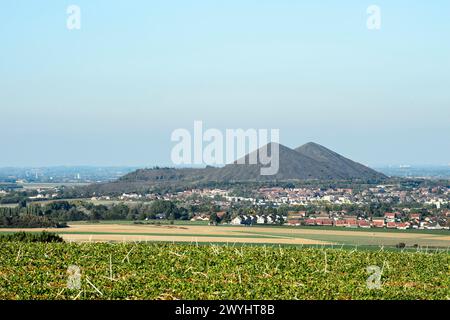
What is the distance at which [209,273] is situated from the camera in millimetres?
22859

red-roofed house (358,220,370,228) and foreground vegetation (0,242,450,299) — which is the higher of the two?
foreground vegetation (0,242,450,299)

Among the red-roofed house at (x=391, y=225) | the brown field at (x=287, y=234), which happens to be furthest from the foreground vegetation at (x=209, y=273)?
the red-roofed house at (x=391, y=225)

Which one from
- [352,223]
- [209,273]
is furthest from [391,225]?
[209,273]

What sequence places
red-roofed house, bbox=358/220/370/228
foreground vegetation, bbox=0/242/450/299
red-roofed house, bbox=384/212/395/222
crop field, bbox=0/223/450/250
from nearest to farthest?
foreground vegetation, bbox=0/242/450/299
crop field, bbox=0/223/450/250
red-roofed house, bbox=358/220/370/228
red-roofed house, bbox=384/212/395/222

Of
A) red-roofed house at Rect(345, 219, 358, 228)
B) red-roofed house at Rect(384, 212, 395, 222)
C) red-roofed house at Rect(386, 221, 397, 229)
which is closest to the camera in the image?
red-roofed house at Rect(386, 221, 397, 229)

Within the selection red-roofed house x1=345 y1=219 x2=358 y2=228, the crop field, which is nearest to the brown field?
the crop field

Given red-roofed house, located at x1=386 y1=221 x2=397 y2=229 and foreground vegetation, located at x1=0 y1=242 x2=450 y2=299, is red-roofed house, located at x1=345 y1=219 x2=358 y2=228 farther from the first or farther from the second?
foreground vegetation, located at x1=0 y1=242 x2=450 y2=299

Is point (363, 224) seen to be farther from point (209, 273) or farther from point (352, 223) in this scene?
point (209, 273)

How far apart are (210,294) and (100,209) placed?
197 feet

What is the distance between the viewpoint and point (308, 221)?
73.2 meters

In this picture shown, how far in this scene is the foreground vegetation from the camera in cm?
1972

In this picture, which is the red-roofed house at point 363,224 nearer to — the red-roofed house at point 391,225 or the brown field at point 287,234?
the red-roofed house at point 391,225
